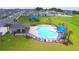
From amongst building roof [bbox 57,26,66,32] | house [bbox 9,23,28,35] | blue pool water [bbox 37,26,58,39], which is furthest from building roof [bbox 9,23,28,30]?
building roof [bbox 57,26,66,32]

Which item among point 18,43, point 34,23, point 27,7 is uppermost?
point 27,7

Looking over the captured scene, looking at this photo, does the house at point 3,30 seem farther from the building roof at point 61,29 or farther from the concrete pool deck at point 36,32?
the building roof at point 61,29

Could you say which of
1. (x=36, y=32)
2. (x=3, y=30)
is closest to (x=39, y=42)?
(x=36, y=32)

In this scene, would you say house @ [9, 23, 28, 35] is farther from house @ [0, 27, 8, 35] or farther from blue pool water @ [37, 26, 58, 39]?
blue pool water @ [37, 26, 58, 39]

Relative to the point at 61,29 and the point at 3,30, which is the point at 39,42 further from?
the point at 3,30
